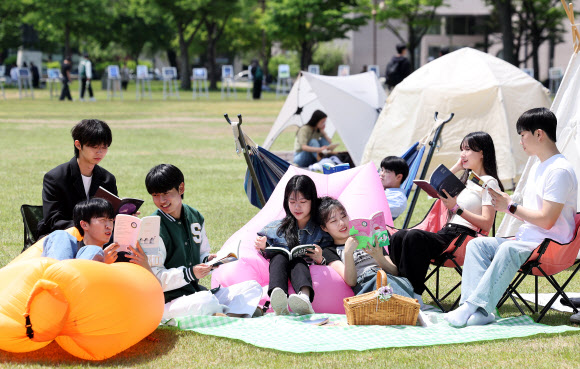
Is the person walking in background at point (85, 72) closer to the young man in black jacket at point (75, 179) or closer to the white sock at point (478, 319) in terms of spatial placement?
the young man in black jacket at point (75, 179)

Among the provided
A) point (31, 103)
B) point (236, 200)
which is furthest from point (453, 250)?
point (31, 103)

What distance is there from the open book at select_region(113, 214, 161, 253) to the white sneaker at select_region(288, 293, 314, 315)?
848mm

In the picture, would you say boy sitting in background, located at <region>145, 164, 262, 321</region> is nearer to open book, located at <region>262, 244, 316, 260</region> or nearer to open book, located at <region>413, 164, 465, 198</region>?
open book, located at <region>262, 244, 316, 260</region>

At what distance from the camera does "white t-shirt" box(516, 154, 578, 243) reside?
4590 mm

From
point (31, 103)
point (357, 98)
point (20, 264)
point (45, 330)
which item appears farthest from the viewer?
point (31, 103)

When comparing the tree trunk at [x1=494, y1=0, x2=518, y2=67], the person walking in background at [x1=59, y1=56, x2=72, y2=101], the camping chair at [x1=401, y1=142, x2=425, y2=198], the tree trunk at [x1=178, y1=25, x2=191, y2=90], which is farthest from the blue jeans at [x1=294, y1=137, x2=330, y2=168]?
the tree trunk at [x1=178, y1=25, x2=191, y2=90]

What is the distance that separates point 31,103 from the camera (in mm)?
29953

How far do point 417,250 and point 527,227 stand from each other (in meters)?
0.67

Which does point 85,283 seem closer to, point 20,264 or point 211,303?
point 20,264

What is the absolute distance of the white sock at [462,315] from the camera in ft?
14.9

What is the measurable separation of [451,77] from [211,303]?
659cm

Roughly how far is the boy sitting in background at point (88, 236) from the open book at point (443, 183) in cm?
186

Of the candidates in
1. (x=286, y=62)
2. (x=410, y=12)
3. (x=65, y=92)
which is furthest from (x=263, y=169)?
(x=286, y=62)

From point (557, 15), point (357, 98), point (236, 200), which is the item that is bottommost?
point (236, 200)
